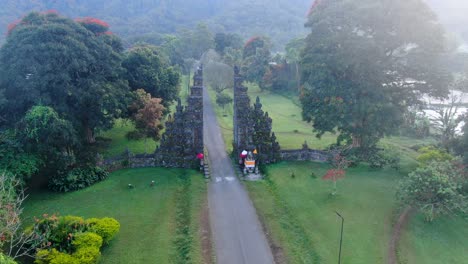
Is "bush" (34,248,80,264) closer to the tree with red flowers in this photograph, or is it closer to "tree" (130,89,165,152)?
"tree" (130,89,165,152)

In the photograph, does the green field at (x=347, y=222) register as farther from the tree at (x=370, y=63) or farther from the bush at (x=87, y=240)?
the bush at (x=87, y=240)

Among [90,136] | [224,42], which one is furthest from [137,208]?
[224,42]

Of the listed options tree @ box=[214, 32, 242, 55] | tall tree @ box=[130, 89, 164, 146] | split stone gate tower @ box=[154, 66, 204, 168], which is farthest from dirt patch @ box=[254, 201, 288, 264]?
tree @ box=[214, 32, 242, 55]

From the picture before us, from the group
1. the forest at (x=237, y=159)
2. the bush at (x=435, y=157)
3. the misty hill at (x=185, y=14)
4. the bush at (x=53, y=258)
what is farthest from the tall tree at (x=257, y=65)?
the bush at (x=53, y=258)

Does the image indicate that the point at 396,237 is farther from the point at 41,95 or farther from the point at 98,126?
the point at 41,95

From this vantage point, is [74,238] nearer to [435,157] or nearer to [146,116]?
[146,116]
